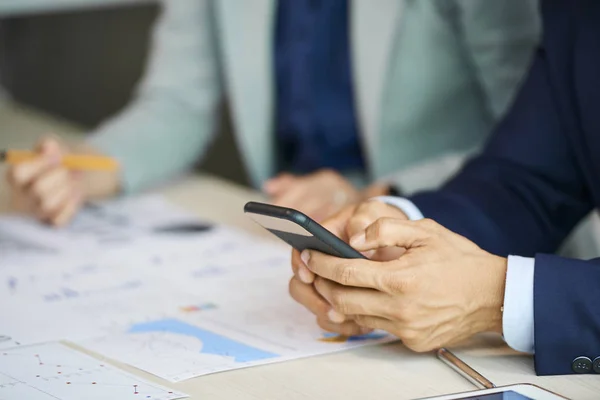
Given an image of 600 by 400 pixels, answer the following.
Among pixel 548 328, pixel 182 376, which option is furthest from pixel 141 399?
pixel 548 328

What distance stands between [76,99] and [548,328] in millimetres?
2115

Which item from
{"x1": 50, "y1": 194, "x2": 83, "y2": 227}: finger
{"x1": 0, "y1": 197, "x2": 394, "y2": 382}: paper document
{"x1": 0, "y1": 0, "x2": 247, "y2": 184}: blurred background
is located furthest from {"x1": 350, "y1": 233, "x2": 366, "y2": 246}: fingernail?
{"x1": 0, "y1": 0, "x2": 247, "y2": 184}: blurred background

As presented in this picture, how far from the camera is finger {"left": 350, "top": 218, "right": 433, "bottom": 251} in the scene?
0.77m

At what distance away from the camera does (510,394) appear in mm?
686

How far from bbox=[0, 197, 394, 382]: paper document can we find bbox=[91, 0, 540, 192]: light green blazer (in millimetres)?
238

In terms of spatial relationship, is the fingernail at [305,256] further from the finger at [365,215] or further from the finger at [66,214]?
the finger at [66,214]

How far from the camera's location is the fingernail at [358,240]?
0.79m

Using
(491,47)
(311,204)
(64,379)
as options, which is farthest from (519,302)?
(491,47)

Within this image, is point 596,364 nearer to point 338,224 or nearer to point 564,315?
point 564,315

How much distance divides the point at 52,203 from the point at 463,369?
673mm

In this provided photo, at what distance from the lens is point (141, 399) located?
708 mm

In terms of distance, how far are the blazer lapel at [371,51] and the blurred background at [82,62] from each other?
3.38 ft

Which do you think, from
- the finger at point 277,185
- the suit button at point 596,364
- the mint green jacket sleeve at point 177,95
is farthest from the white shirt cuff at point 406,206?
the mint green jacket sleeve at point 177,95

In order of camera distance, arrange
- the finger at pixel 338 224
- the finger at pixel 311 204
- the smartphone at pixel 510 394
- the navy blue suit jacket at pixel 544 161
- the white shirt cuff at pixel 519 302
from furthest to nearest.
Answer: the finger at pixel 311 204 < the navy blue suit jacket at pixel 544 161 < the finger at pixel 338 224 < the white shirt cuff at pixel 519 302 < the smartphone at pixel 510 394
